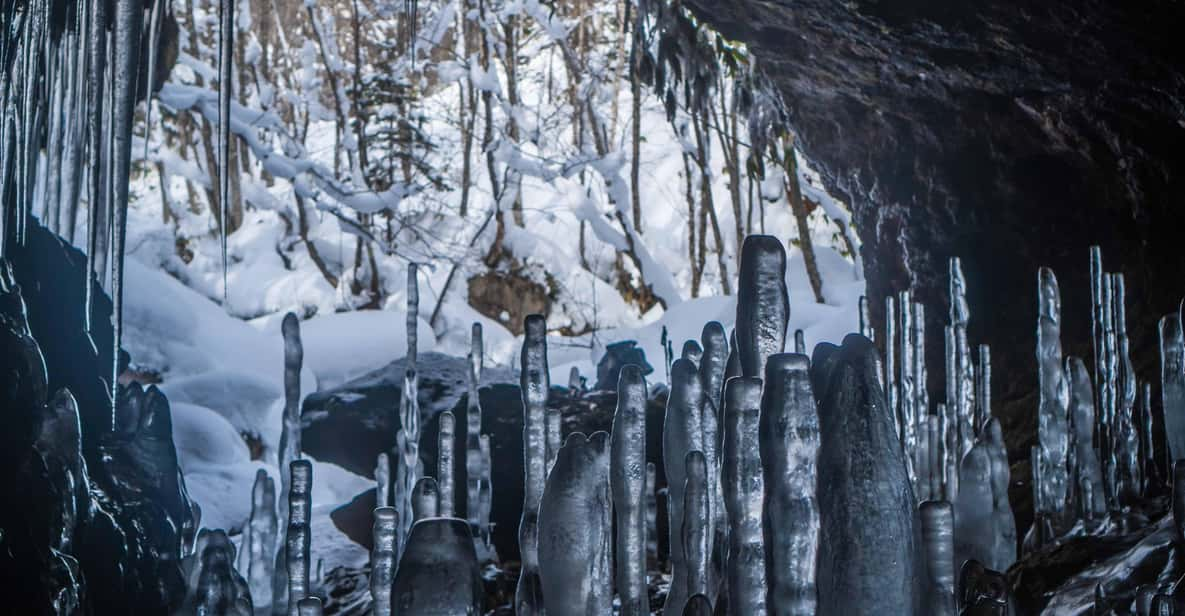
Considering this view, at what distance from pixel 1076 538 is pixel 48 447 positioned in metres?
2.61

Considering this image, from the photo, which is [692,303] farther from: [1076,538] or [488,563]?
[1076,538]

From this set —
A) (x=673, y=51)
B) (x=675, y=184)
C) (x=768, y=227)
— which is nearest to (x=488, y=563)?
(x=673, y=51)

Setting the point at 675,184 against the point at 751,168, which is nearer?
the point at 751,168

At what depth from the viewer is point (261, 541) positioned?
2.83 m

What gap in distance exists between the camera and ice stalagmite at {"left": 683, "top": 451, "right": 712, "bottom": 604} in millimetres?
1731

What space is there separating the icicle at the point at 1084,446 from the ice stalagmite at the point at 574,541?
2169mm

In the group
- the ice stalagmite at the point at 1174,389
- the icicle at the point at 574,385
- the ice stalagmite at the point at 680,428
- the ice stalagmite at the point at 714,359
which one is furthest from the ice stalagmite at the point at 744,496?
the icicle at the point at 574,385

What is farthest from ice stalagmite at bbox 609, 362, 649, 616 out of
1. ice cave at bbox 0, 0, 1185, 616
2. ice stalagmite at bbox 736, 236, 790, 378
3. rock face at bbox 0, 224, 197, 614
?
rock face at bbox 0, 224, 197, 614

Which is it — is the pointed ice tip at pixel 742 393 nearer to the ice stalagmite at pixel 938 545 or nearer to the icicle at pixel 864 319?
the ice stalagmite at pixel 938 545

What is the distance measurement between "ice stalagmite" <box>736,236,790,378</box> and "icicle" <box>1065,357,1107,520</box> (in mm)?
2095

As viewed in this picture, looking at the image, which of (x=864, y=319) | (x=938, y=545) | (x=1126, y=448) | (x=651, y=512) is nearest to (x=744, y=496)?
(x=938, y=545)

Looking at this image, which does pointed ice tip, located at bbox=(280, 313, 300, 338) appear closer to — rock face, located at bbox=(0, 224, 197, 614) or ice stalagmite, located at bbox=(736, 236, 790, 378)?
rock face, located at bbox=(0, 224, 197, 614)

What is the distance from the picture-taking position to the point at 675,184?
20.5m

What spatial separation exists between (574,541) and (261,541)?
5.61 feet
